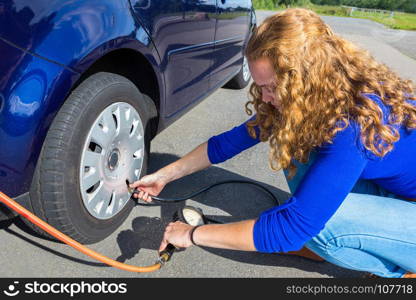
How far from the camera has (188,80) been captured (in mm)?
2221

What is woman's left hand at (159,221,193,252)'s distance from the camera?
1.32m

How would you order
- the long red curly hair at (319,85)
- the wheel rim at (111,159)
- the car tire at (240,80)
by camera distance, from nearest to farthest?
the long red curly hair at (319,85), the wheel rim at (111,159), the car tire at (240,80)

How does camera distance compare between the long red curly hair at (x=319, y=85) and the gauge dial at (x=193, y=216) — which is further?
the gauge dial at (x=193, y=216)

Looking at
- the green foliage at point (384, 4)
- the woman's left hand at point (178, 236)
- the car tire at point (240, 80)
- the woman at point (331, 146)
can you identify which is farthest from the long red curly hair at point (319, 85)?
the green foliage at point (384, 4)

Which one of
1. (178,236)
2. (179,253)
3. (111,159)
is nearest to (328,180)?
(178,236)

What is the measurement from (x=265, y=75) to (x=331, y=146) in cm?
31

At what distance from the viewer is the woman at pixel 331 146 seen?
3.63ft

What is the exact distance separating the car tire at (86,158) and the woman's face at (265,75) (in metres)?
0.66

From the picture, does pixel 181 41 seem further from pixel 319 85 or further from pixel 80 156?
pixel 319 85

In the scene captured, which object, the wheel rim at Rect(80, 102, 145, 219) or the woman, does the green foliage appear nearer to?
the wheel rim at Rect(80, 102, 145, 219)

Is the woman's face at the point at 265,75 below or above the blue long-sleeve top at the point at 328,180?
above

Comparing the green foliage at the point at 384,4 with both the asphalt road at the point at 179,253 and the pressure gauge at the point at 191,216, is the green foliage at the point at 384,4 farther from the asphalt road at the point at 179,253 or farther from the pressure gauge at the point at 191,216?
the pressure gauge at the point at 191,216

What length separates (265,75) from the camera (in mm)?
1165

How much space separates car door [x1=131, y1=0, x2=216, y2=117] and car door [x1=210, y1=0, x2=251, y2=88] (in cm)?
14
